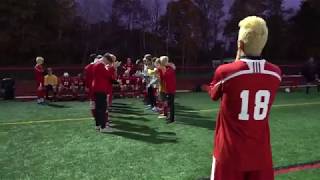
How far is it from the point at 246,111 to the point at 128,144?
5796mm

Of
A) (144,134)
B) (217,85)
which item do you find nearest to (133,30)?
(144,134)

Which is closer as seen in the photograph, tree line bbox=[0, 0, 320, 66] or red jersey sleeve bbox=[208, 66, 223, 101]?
red jersey sleeve bbox=[208, 66, 223, 101]

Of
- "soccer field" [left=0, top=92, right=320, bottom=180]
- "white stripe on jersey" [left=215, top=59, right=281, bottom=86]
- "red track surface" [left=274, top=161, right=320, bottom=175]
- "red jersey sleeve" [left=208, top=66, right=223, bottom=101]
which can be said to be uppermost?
"white stripe on jersey" [left=215, top=59, right=281, bottom=86]

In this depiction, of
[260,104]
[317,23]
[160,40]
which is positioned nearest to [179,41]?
[160,40]

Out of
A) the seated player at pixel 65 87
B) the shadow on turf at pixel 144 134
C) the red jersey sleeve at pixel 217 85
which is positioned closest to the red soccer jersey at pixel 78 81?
the seated player at pixel 65 87

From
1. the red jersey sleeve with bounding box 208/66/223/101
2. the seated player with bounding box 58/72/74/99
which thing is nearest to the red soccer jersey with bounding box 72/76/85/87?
the seated player with bounding box 58/72/74/99

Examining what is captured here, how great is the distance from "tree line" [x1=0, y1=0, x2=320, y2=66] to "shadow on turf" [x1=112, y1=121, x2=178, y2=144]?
78.4ft

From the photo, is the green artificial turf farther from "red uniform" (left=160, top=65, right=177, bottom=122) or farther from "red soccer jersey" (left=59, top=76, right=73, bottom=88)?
"red soccer jersey" (left=59, top=76, right=73, bottom=88)

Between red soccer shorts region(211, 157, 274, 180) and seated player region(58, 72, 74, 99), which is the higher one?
seated player region(58, 72, 74, 99)

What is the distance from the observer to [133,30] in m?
36.8

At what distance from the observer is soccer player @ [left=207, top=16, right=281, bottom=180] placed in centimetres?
401

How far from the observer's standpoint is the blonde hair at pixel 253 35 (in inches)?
158

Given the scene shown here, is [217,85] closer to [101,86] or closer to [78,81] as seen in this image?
[101,86]

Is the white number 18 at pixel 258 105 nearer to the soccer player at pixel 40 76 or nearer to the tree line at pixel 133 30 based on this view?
the soccer player at pixel 40 76
